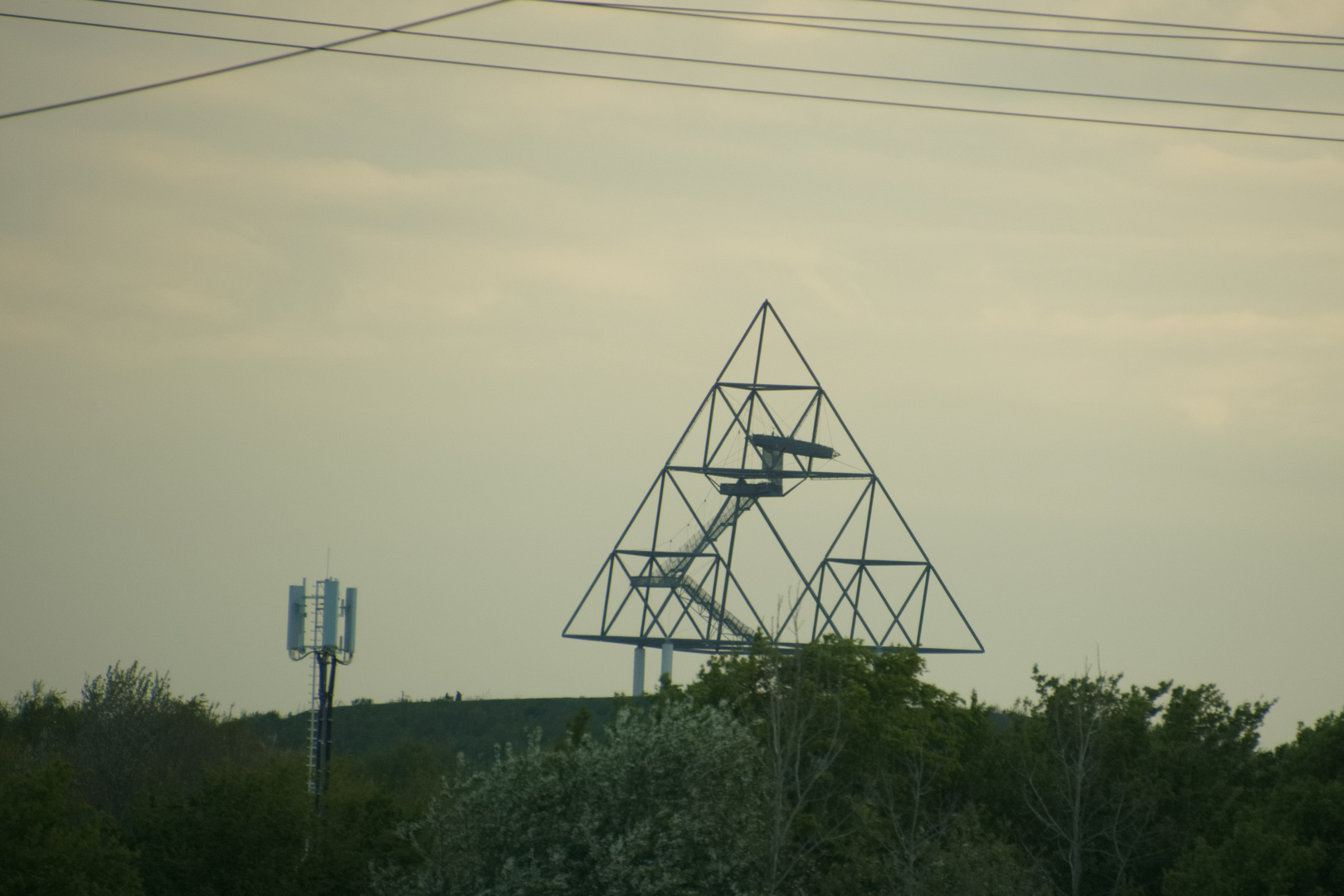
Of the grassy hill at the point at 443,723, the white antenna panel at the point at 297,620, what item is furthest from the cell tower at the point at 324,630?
the grassy hill at the point at 443,723

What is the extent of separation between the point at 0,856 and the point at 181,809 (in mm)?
4874

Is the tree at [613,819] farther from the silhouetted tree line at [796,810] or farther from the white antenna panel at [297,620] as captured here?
the white antenna panel at [297,620]

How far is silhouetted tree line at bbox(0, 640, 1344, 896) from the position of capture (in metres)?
29.3

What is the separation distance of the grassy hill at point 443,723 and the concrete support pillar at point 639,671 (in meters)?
36.7

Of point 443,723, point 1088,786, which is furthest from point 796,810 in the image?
point 443,723

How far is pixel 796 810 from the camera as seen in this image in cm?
3025

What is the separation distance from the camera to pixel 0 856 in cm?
A: 3069

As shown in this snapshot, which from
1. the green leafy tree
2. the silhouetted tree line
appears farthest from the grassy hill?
the green leafy tree

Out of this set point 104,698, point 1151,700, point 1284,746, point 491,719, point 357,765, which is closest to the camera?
point 1284,746

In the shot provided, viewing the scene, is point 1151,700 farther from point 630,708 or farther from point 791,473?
point 630,708

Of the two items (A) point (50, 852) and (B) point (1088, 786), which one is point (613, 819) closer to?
(A) point (50, 852)

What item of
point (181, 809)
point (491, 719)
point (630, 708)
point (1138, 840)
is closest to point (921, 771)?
point (1138, 840)

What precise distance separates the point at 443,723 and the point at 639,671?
49370mm

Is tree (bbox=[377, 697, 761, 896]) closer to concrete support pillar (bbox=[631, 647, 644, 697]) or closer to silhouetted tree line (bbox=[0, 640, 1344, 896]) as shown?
silhouetted tree line (bbox=[0, 640, 1344, 896])
